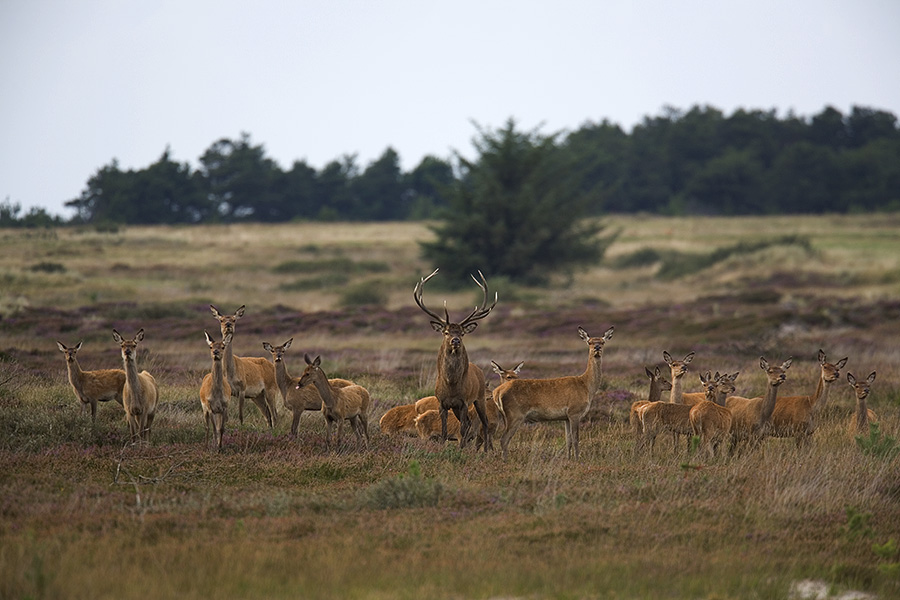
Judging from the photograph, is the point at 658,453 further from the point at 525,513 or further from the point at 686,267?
the point at 686,267

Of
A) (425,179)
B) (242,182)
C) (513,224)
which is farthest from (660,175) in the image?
(513,224)

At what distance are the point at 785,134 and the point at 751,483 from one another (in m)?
99.8

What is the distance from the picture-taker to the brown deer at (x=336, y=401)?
12.4m

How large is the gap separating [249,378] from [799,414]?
734 centimetres

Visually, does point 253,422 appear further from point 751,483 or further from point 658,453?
point 751,483

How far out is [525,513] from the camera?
8.92 metres

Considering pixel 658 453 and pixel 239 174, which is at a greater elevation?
pixel 239 174

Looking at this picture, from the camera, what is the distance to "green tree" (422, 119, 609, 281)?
49.8m

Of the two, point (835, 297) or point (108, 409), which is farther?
point (835, 297)

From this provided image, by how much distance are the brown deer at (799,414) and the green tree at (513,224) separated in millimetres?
35938

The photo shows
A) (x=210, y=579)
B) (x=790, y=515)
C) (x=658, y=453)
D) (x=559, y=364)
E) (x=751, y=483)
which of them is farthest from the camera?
(x=559, y=364)

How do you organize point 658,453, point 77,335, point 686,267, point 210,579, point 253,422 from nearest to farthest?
point 210,579
point 658,453
point 253,422
point 77,335
point 686,267

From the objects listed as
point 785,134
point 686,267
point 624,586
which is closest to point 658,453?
point 624,586

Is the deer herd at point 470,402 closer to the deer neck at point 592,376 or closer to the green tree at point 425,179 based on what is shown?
the deer neck at point 592,376
